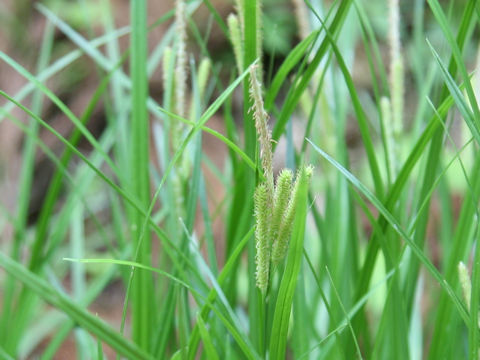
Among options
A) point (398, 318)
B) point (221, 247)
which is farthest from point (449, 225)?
point (221, 247)

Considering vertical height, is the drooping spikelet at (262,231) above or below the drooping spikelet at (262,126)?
below

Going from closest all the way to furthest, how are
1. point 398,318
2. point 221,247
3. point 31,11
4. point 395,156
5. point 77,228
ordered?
point 398,318 < point 395,156 < point 77,228 < point 221,247 < point 31,11

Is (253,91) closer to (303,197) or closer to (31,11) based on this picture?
(303,197)

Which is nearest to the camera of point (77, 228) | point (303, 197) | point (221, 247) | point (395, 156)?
point (303, 197)

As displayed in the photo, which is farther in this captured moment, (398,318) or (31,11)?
(31,11)

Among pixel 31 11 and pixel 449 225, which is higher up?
pixel 31 11

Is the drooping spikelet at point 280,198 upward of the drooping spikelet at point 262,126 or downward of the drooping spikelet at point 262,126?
downward

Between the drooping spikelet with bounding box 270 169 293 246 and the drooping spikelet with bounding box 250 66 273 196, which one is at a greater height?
the drooping spikelet with bounding box 250 66 273 196

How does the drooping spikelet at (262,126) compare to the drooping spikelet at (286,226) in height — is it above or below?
above
